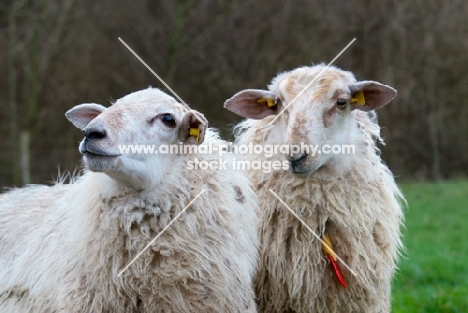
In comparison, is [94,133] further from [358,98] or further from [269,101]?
[358,98]

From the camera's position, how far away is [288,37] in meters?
17.1

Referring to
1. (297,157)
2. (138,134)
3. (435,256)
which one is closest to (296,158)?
(297,157)

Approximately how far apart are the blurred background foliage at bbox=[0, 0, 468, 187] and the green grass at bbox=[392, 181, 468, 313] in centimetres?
443

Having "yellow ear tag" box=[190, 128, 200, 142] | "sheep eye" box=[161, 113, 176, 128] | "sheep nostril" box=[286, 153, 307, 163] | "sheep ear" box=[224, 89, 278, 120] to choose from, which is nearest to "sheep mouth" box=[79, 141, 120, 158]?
"sheep eye" box=[161, 113, 176, 128]

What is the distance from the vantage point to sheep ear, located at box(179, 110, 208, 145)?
367 cm

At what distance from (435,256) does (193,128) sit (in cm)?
492

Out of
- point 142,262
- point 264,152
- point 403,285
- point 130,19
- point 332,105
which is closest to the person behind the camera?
point 142,262

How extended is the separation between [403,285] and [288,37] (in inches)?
448

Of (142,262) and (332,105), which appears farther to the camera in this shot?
(332,105)

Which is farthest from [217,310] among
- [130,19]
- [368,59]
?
[368,59]

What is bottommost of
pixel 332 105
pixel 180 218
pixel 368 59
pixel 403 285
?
pixel 403 285

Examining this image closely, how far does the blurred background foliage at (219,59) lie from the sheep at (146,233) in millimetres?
11220

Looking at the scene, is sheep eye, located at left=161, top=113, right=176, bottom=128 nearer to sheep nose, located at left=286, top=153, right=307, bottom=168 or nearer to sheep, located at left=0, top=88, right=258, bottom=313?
sheep, located at left=0, top=88, right=258, bottom=313

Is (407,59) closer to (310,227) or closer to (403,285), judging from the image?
(403,285)
